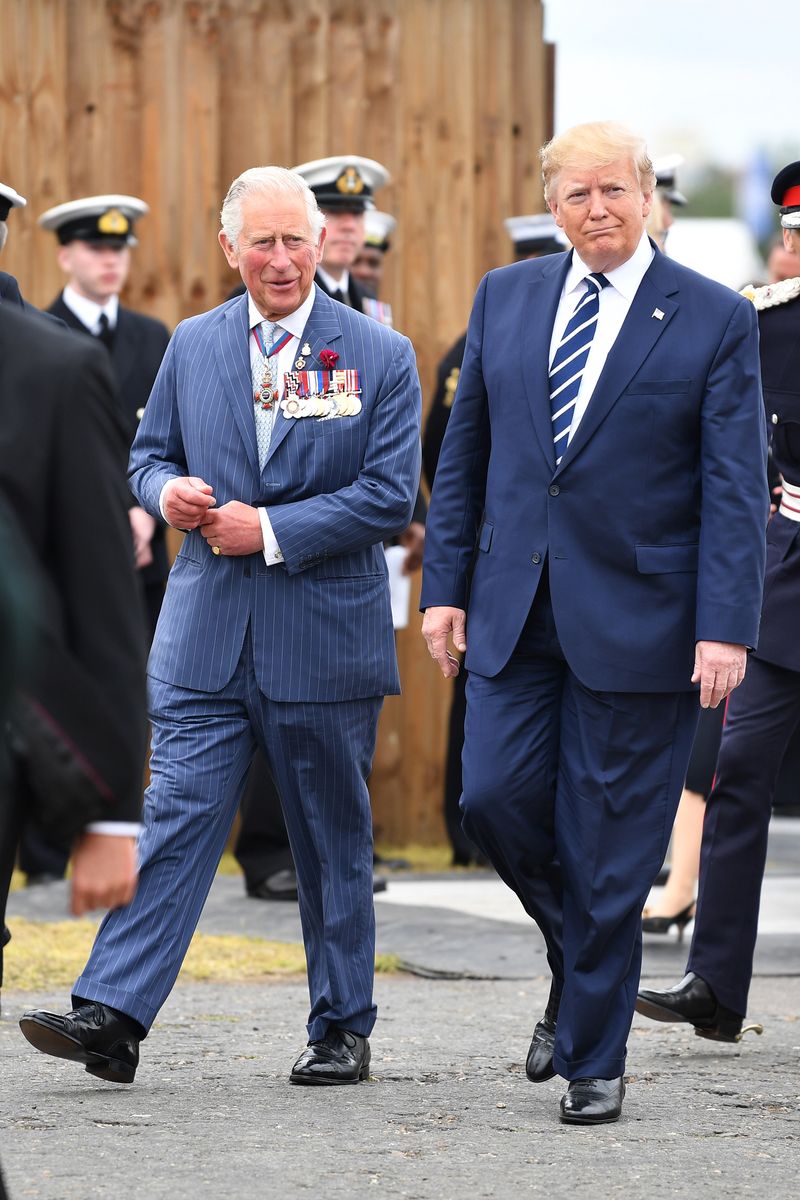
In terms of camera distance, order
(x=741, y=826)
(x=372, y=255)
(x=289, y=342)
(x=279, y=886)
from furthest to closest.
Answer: (x=372, y=255) < (x=279, y=886) < (x=741, y=826) < (x=289, y=342)

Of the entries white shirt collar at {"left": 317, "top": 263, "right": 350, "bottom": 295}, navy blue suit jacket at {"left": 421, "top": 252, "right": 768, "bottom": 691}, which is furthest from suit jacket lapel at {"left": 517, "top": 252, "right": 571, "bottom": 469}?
white shirt collar at {"left": 317, "top": 263, "right": 350, "bottom": 295}

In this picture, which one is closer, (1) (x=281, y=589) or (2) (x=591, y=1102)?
(2) (x=591, y=1102)

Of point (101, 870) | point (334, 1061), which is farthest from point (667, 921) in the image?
point (101, 870)

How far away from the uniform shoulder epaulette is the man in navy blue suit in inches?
27.8

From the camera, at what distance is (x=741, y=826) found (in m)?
5.32

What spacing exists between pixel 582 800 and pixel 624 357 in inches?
36.9

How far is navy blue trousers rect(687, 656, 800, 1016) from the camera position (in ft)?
17.3

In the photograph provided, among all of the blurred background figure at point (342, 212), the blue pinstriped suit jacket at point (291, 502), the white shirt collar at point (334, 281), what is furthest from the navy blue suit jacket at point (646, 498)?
the blurred background figure at point (342, 212)

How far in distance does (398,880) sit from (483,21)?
11.9ft

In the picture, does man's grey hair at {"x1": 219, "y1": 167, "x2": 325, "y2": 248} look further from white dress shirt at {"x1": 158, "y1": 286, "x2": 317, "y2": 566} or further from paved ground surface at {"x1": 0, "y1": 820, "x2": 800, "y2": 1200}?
paved ground surface at {"x1": 0, "y1": 820, "x2": 800, "y2": 1200}

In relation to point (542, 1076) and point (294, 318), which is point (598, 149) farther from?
point (542, 1076)

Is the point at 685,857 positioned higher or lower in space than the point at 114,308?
lower

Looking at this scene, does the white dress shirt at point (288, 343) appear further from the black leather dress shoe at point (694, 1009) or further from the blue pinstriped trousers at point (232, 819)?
the black leather dress shoe at point (694, 1009)

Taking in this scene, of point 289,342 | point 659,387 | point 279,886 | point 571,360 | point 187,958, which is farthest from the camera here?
point 279,886
